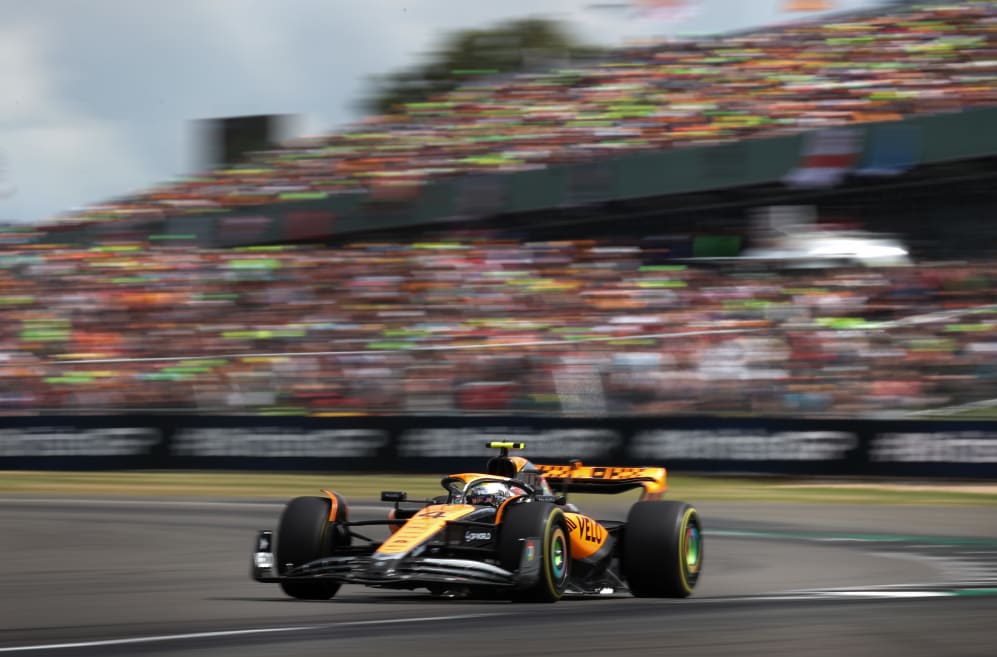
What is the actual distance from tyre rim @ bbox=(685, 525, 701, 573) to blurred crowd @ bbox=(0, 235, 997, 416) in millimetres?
8290

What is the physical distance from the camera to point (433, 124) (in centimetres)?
2941

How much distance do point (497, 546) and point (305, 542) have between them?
3.73ft

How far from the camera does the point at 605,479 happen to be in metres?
9.03

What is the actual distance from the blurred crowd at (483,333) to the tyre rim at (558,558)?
933 cm

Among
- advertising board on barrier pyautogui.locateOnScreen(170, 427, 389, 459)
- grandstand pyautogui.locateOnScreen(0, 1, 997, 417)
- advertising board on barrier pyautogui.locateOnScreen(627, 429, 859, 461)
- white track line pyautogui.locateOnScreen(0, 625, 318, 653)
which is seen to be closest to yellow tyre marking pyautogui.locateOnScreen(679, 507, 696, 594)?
white track line pyautogui.locateOnScreen(0, 625, 318, 653)

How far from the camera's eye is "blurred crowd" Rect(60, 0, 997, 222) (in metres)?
24.2

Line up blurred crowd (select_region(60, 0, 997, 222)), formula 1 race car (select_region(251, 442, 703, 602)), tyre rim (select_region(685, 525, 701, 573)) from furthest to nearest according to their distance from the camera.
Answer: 1. blurred crowd (select_region(60, 0, 997, 222))
2. tyre rim (select_region(685, 525, 701, 573))
3. formula 1 race car (select_region(251, 442, 703, 602))

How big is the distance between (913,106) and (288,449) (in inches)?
462

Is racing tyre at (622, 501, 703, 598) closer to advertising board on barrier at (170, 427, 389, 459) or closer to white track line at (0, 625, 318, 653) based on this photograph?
white track line at (0, 625, 318, 653)

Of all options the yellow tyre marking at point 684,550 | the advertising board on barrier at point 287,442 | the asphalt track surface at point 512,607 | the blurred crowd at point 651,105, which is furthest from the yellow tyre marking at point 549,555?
the blurred crowd at point 651,105

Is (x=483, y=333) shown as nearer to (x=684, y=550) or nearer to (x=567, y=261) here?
(x=567, y=261)

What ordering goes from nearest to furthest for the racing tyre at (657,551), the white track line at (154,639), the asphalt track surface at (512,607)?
the white track line at (154,639) < the asphalt track surface at (512,607) < the racing tyre at (657,551)

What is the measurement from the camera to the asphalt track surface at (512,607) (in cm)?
618

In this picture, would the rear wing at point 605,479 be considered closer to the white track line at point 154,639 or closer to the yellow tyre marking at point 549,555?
the yellow tyre marking at point 549,555
